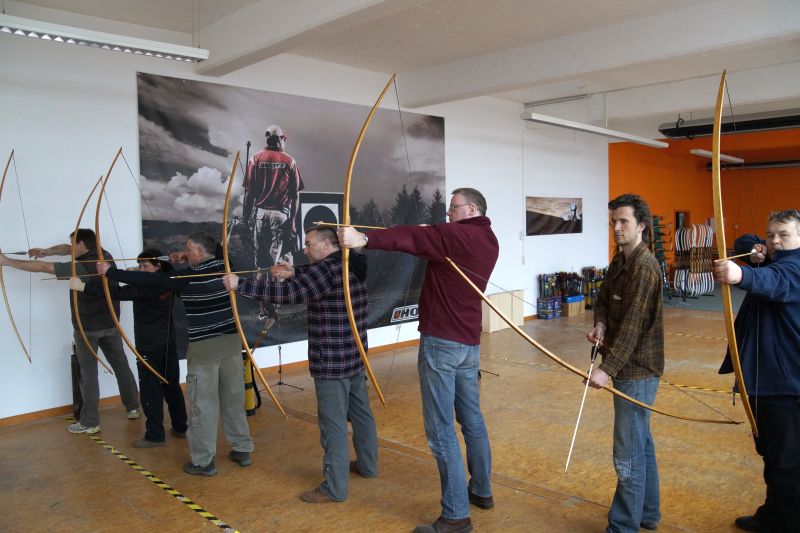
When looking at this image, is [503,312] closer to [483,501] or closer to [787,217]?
[483,501]

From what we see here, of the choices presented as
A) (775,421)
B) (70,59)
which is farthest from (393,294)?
(775,421)

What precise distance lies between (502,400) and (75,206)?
11.7ft

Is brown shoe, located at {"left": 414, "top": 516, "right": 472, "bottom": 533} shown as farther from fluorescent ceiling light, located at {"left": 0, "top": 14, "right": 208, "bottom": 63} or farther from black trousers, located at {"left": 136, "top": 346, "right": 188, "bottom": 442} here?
fluorescent ceiling light, located at {"left": 0, "top": 14, "right": 208, "bottom": 63}

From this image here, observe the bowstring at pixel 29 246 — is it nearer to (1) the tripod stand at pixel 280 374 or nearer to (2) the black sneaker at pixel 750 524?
(1) the tripod stand at pixel 280 374

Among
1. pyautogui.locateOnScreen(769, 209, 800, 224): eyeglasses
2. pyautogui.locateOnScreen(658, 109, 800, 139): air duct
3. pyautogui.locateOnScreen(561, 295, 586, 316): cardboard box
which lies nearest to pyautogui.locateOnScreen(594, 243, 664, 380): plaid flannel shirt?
pyautogui.locateOnScreen(769, 209, 800, 224): eyeglasses

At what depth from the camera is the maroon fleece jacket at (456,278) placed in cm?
246

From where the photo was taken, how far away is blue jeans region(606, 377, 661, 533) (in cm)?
236

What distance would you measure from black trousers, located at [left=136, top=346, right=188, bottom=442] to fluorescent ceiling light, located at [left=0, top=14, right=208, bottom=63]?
1.87 meters

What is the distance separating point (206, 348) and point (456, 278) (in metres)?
1.52

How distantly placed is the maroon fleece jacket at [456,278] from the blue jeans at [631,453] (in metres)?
0.65

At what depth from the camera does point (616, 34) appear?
5.43 meters

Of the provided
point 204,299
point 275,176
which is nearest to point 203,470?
point 204,299

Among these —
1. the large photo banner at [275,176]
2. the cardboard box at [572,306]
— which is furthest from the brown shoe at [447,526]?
the cardboard box at [572,306]

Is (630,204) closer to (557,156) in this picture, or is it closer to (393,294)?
(393,294)
